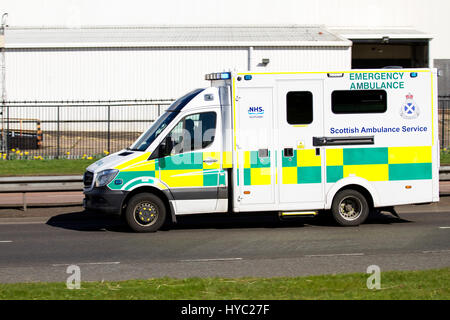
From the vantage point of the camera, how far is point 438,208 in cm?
1570

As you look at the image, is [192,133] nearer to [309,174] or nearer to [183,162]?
[183,162]

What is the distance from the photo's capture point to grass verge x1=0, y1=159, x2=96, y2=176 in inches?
844

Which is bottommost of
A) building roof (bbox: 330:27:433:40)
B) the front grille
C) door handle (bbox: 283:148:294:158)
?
the front grille

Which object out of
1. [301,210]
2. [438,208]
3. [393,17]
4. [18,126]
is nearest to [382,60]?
[393,17]

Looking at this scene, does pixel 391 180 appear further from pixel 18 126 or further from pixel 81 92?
pixel 81 92

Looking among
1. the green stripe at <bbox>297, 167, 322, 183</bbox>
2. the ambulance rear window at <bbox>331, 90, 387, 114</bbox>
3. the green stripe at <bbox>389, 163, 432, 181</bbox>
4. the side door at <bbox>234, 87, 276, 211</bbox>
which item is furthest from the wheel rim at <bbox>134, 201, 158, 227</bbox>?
the green stripe at <bbox>389, 163, 432, 181</bbox>

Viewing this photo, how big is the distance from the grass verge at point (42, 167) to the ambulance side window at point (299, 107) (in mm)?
9618

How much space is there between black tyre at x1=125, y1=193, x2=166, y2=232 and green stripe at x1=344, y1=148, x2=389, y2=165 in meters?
3.30

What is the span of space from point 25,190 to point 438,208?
8634 mm

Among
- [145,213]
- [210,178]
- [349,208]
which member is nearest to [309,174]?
[349,208]

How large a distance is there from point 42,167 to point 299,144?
11742 mm

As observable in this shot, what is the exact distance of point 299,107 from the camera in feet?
42.8

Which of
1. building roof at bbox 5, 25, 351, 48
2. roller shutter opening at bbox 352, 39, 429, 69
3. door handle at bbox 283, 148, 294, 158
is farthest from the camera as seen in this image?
roller shutter opening at bbox 352, 39, 429, 69

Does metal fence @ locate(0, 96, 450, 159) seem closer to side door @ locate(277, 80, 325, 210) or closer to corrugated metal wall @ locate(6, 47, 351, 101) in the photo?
corrugated metal wall @ locate(6, 47, 351, 101)
